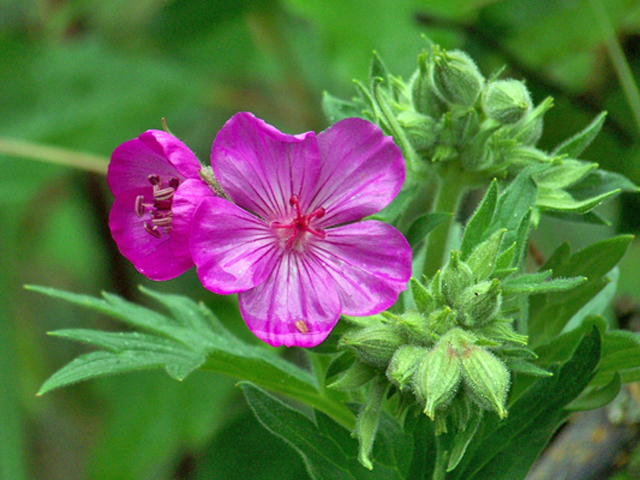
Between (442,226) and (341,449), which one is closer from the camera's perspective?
(341,449)

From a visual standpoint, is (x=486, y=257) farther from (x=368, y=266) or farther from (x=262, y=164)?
(x=262, y=164)

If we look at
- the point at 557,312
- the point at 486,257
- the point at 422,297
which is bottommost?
the point at 557,312

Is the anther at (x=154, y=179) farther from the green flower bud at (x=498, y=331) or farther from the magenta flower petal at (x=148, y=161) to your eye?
the green flower bud at (x=498, y=331)

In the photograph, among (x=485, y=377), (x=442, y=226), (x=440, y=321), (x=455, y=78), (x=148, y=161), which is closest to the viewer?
(x=485, y=377)

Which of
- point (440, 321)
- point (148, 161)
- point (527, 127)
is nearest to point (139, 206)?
point (148, 161)

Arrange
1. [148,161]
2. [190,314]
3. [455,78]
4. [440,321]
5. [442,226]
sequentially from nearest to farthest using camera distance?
1. [440,321]
2. [148,161]
3. [455,78]
4. [442,226]
5. [190,314]

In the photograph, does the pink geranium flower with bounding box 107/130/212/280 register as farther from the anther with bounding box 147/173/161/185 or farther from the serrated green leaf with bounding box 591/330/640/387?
the serrated green leaf with bounding box 591/330/640/387
